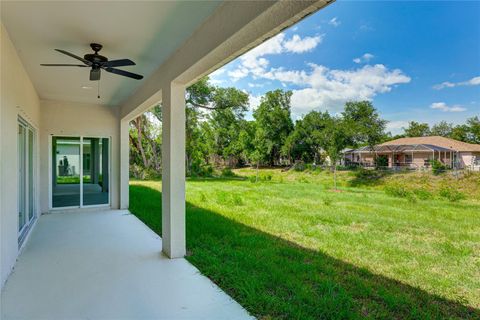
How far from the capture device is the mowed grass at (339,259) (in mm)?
2410

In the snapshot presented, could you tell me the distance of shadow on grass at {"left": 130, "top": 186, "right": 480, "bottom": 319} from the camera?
230 cm

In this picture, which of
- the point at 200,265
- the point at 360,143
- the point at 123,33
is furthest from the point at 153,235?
the point at 360,143

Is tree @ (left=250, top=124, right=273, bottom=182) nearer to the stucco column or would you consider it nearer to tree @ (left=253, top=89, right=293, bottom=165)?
tree @ (left=253, top=89, right=293, bottom=165)

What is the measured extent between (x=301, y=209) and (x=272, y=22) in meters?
5.80

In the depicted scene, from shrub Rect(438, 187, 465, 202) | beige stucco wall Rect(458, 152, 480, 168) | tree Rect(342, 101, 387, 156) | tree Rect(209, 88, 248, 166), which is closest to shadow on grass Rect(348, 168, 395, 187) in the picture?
tree Rect(342, 101, 387, 156)

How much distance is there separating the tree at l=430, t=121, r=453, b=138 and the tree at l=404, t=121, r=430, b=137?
48 cm

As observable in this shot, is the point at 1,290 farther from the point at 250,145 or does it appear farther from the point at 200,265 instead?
the point at 250,145

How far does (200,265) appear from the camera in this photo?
3184mm

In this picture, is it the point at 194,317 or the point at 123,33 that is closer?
the point at 194,317

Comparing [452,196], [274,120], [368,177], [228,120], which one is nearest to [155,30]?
[452,196]

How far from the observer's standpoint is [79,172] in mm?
6598

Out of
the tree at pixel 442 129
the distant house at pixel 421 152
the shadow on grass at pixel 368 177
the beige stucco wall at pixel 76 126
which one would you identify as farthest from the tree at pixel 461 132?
the beige stucco wall at pixel 76 126

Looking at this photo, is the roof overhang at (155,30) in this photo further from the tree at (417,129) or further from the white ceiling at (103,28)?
the tree at (417,129)

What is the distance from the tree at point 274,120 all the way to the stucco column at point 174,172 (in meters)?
17.6
